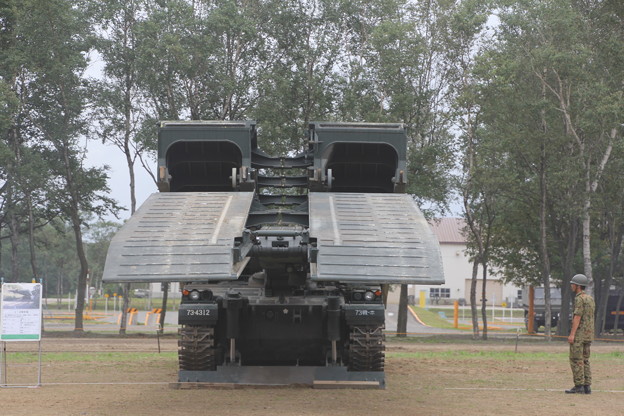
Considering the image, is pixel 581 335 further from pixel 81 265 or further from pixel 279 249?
pixel 81 265

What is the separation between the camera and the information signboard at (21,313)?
13812 mm

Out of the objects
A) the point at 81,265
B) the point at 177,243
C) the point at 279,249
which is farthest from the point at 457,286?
the point at 177,243

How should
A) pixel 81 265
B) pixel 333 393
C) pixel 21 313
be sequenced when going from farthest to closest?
1. pixel 81 265
2. pixel 21 313
3. pixel 333 393

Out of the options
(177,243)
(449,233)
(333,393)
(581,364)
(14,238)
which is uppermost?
(449,233)

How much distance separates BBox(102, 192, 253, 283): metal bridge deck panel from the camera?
10594 mm

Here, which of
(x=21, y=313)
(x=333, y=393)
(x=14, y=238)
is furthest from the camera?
(x=14, y=238)

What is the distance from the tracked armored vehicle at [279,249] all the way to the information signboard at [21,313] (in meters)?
2.24

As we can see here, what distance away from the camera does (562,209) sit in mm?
34875

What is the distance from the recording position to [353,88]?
35438 millimetres

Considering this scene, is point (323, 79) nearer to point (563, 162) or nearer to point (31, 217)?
point (563, 162)

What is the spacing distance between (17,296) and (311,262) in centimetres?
523

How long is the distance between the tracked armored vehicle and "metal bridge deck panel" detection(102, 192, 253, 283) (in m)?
0.02

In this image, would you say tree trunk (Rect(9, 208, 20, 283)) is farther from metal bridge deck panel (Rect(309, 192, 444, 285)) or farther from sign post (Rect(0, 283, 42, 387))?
metal bridge deck panel (Rect(309, 192, 444, 285))

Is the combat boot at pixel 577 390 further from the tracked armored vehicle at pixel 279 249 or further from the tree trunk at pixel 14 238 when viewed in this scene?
Answer: the tree trunk at pixel 14 238
